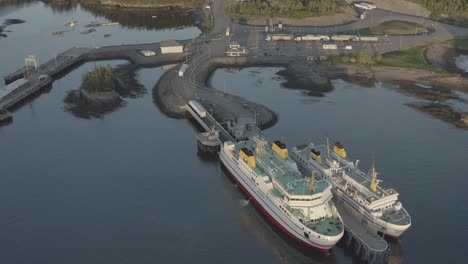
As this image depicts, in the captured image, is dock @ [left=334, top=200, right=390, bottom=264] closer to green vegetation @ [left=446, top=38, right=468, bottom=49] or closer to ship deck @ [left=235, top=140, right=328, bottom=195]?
ship deck @ [left=235, top=140, right=328, bottom=195]

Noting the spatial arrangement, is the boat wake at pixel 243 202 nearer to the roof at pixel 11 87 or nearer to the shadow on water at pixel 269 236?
the shadow on water at pixel 269 236

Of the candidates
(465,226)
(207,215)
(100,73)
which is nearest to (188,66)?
(100,73)

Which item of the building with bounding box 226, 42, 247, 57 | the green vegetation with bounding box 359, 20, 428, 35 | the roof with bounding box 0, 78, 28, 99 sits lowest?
the roof with bounding box 0, 78, 28, 99

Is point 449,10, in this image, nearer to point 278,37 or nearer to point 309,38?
point 309,38

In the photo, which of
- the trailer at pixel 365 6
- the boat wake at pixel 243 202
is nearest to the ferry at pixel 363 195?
the boat wake at pixel 243 202

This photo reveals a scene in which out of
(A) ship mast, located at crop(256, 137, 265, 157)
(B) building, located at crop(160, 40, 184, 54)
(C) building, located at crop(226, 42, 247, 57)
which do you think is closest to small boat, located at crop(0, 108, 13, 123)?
(B) building, located at crop(160, 40, 184, 54)
